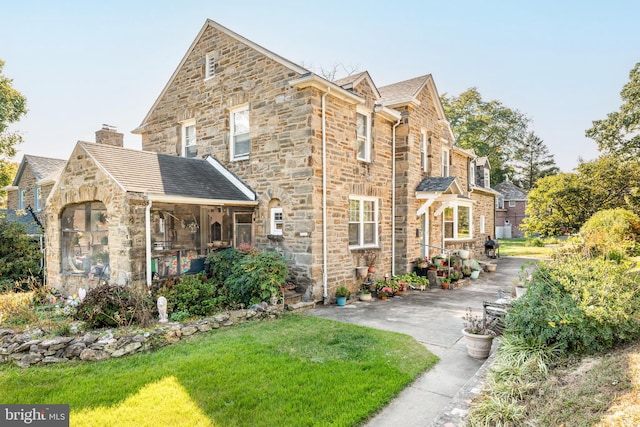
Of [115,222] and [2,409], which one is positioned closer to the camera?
[2,409]

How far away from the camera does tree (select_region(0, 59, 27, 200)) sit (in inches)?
869

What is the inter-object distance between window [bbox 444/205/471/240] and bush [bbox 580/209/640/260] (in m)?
5.15

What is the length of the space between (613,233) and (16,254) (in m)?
22.1

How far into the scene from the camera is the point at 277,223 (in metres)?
11.0

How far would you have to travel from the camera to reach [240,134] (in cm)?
1214

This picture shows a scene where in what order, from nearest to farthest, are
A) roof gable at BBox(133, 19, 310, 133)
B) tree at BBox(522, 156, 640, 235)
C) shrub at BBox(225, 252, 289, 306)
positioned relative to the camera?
1. shrub at BBox(225, 252, 289, 306)
2. roof gable at BBox(133, 19, 310, 133)
3. tree at BBox(522, 156, 640, 235)

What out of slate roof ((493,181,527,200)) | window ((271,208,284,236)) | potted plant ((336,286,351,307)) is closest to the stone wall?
window ((271,208,284,236))

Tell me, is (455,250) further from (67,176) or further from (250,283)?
(67,176)

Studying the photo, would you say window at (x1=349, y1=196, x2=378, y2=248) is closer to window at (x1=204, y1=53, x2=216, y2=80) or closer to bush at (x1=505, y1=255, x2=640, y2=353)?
bush at (x1=505, y1=255, x2=640, y2=353)

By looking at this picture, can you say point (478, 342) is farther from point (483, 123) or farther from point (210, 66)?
point (483, 123)

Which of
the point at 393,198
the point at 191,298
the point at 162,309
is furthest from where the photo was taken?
the point at 393,198

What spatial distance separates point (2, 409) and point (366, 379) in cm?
485

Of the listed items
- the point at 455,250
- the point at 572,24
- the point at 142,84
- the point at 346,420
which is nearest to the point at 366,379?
the point at 346,420

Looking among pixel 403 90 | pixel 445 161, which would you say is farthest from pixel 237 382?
pixel 445 161
